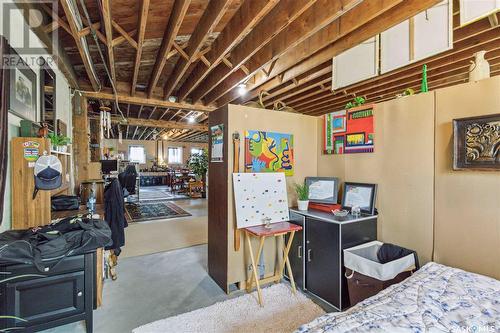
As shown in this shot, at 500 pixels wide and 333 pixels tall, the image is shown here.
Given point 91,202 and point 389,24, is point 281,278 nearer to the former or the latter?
point 91,202

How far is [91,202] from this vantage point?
97.3 inches

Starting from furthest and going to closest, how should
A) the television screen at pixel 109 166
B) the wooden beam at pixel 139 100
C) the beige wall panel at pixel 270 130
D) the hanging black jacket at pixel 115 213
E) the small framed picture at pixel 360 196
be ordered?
the television screen at pixel 109 166 → the wooden beam at pixel 139 100 → the hanging black jacket at pixel 115 213 → the beige wall panel at pixel 270 130 → the small framed picture at pixel 360 196

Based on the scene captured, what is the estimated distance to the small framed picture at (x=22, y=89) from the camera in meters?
1.90

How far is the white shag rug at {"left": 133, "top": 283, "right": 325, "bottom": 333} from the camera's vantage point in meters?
1.96

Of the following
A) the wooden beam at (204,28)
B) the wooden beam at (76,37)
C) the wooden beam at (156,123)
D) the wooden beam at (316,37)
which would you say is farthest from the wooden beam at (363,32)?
the wooden beam at (156,123)

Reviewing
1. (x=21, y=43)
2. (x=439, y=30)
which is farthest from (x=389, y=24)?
(x=21, y=43)

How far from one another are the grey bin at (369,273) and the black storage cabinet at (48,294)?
2.14 m

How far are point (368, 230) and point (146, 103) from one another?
15.8 ft

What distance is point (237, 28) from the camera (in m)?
2.66

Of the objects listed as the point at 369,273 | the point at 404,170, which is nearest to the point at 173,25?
the point at 404,170

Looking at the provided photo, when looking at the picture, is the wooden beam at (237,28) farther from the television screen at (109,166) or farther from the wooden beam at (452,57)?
the television screen at (109,166)

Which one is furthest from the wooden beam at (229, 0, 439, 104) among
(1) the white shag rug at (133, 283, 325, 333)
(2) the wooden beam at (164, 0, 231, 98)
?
(1) the white shag rug at (133, 283, 325, 333)

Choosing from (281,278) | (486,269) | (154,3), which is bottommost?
(281,278)

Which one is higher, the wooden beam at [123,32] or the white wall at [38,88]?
the wooden beam at [123,32]
